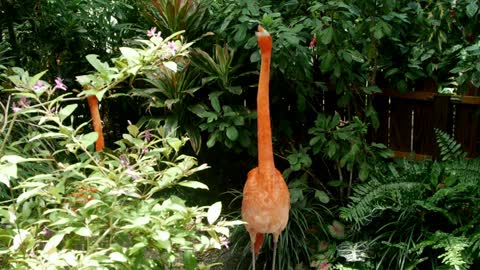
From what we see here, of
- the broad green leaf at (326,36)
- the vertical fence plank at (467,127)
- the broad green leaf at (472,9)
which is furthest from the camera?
the vertical fence plank at (467,127)

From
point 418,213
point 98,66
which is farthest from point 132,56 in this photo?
point 418,213

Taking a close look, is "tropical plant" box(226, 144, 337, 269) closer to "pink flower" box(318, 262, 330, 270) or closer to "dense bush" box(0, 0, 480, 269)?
"dense bush" box(0, 0, 480, 269)

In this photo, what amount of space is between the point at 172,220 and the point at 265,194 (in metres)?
1.09

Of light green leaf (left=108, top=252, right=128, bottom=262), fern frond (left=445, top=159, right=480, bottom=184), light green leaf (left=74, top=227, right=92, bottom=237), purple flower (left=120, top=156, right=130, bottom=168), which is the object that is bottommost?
fern frond (left=445, top=159, right=480, bottom=184)

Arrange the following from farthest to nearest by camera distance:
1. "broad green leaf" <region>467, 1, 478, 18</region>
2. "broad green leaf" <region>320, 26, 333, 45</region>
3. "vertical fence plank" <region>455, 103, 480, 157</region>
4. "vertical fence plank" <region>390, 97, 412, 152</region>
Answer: "vertical fence plank" <region>390, 97, 412, 152</region> → "vertical fence plank" <region>455, 103, 480, 157</region> → "broad green leaf" <region>320, 26, 333, 45</region> → "broad green leaf" <region>467, 1, 478, 18</region>

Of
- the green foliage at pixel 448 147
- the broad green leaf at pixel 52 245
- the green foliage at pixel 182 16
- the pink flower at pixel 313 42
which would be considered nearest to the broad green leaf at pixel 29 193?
the broad green leaf at pixel 52 245

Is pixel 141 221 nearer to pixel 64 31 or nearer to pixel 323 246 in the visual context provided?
pixel 323 246

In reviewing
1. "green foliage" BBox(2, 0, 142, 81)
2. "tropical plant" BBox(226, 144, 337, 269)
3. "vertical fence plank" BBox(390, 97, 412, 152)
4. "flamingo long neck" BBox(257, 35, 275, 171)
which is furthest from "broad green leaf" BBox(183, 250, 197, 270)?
"green foliage" BBox(2, 0, 142, 81)

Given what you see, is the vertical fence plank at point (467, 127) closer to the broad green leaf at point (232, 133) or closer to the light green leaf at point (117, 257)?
the broad green leaf at point (232, 133)

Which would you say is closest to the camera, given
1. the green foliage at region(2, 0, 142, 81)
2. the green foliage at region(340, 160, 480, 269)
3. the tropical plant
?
the green foliage at region(340, 160, 480, 269)

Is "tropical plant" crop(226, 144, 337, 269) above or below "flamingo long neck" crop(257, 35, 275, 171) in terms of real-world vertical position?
below

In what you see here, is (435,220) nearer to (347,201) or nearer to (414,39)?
(347,201)

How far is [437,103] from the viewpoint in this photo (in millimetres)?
4227

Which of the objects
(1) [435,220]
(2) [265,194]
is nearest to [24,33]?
(2) [265,194]
